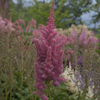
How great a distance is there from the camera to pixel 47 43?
1.01 metres

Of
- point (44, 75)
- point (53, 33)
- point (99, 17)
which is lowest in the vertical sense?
point (44, 75)

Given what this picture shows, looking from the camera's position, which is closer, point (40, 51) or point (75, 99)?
point (40, 51)

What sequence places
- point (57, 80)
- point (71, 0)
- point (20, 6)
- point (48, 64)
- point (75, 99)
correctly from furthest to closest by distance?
point (20, 6) < point (71, 0) < point (75, 99) < point (57, 80) < point (48, 64)

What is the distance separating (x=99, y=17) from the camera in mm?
15898

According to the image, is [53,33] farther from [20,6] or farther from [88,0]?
[20,6]

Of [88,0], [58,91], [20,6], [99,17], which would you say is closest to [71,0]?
[88,0]

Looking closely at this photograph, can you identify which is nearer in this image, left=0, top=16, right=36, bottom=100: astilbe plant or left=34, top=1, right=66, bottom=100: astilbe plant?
left=34, top=1, right=66, bottom=100: astilbe plant

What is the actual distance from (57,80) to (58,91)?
3.55ft

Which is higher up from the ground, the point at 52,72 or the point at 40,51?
the point at 40,51

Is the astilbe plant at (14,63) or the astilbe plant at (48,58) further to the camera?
the astilbe plant at (14,63)

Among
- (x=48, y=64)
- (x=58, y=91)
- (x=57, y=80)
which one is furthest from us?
(x=58, y=91)

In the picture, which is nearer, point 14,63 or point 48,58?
point 48,58

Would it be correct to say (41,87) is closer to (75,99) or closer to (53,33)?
(53,33)

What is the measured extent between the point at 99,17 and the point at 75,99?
51.6ft
